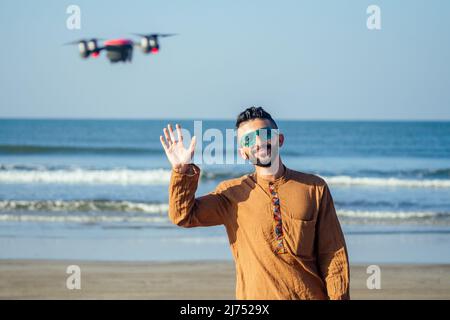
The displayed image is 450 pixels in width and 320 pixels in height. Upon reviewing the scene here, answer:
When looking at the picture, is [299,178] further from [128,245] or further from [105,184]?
[105,184]

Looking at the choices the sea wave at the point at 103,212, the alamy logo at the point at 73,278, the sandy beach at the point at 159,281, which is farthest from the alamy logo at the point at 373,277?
the sea wave at the point at 103,212

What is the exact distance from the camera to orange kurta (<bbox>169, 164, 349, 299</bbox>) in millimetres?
3322

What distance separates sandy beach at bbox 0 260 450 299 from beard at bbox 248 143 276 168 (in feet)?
18.7

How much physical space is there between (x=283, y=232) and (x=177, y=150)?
0.56 meters

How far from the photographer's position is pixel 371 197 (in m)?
19.5

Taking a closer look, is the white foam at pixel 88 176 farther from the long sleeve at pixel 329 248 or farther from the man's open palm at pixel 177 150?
the long sleeve at pixel 329 248

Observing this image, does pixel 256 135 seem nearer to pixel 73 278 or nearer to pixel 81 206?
pixel 73 278

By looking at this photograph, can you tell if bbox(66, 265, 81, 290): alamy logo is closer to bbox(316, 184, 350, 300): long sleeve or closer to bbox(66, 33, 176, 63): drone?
bbox(66, 33, 176, 63): drone

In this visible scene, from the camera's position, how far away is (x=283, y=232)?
3332 millimetres

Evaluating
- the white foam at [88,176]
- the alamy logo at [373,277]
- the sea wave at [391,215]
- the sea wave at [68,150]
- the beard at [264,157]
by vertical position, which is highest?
the beard at [264,157]

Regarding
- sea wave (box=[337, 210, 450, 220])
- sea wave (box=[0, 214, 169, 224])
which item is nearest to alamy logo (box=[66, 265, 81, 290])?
sea wave (box=[0, 214, 169, 224])

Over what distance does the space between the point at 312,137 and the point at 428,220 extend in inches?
1419

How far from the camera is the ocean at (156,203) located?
11.6 metres
